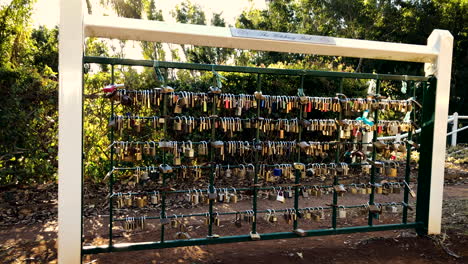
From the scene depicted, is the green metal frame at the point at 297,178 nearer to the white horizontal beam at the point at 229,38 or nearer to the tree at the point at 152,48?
the white horizontal beam at the point at 229,38

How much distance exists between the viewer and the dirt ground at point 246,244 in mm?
4531

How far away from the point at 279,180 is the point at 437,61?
4928mm

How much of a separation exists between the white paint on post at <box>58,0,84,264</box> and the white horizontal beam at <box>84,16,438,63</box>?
27cm

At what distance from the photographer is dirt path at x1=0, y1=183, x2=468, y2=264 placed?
14.8 feet

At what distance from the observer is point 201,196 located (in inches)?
170

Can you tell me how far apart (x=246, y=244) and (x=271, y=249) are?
0.40m

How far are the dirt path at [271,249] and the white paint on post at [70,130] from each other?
2.56ft

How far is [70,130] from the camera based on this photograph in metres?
3.63

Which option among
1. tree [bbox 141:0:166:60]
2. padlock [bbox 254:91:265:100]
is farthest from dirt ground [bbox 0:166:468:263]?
tree [bbox 141:0:166:60]

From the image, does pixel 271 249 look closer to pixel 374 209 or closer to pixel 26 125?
pixel 374 209

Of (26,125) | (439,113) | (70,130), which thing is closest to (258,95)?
(70,130)

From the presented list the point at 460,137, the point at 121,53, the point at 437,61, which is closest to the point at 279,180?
the point at 437,61

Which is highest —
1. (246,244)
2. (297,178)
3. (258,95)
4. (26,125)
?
(258,95)

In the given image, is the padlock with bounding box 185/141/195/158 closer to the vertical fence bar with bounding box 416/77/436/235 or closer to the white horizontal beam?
the white horizontal beam
